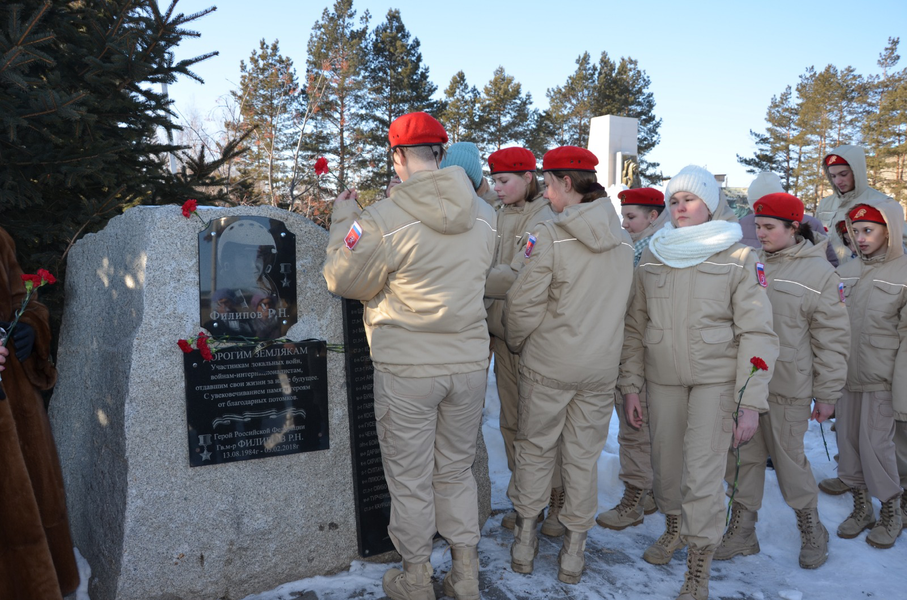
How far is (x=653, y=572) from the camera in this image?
3.28m

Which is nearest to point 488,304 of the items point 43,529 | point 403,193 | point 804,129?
point 403,193

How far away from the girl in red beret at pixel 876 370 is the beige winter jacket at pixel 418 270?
2.67 m

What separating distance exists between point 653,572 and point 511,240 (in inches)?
82.2

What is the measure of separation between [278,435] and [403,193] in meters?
1.37

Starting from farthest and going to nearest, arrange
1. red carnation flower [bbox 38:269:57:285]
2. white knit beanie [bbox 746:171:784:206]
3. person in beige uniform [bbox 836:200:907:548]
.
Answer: white knit beanie [bbox 746:171:784:206], person in beige uniform [bbox 836:200:907:548], red carnation flower [bbox 38:269:57:285]

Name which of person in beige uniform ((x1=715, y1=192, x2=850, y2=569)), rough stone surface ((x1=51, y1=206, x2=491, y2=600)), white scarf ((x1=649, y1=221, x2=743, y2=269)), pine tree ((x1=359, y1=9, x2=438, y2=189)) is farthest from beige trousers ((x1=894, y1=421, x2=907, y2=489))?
pine tree ((x1=359, y1=9, x2=438, y2=189))

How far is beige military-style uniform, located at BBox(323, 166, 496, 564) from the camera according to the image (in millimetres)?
2615

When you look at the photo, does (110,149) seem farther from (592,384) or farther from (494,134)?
(494,134)

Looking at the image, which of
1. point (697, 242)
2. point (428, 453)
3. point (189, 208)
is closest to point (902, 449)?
point (697, 242)

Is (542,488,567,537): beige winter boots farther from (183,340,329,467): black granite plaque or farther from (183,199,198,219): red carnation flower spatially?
(183,199,198,219): red carnation flower

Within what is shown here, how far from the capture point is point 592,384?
10.1ft

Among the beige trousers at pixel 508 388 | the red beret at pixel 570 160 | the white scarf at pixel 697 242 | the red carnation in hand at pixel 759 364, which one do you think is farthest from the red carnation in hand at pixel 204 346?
the red carnation in hand at pixel 759 364

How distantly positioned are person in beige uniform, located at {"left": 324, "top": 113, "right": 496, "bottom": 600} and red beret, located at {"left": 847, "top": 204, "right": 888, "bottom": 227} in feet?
8.23

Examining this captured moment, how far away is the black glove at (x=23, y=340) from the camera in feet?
8.59
